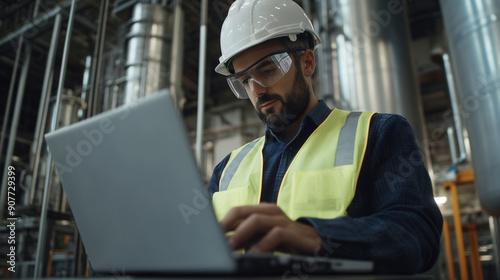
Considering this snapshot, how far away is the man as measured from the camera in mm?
634

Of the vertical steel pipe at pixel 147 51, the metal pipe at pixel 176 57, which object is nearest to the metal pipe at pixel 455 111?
the metal pipe at pixel 176 57

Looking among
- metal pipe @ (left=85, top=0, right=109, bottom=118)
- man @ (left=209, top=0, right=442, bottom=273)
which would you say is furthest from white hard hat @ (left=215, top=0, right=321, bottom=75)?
metal pipe @ (left=85, top=0, right=109, bottom=118)

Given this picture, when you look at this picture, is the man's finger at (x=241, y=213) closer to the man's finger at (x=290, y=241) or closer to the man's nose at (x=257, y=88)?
the man's finger at (x=290, y=241)

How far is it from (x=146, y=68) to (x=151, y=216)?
3.35 meters

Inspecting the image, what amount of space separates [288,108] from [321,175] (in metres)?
0.30

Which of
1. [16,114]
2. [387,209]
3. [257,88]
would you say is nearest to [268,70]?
[257,88]

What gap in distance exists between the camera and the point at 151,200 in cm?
50

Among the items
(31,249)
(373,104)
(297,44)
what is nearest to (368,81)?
(373,104)

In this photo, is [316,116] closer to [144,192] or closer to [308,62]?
[308,62]

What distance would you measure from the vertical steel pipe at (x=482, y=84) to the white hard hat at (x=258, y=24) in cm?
157

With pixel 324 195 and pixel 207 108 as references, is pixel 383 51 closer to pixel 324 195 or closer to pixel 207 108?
pixel 324 195

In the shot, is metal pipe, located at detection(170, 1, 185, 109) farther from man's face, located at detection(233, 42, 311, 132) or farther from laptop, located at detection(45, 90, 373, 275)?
laptop, located at detection(45, 90, 373, 275)

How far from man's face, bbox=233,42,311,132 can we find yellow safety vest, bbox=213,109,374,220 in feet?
0.36

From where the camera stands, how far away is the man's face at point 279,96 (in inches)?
43.8
